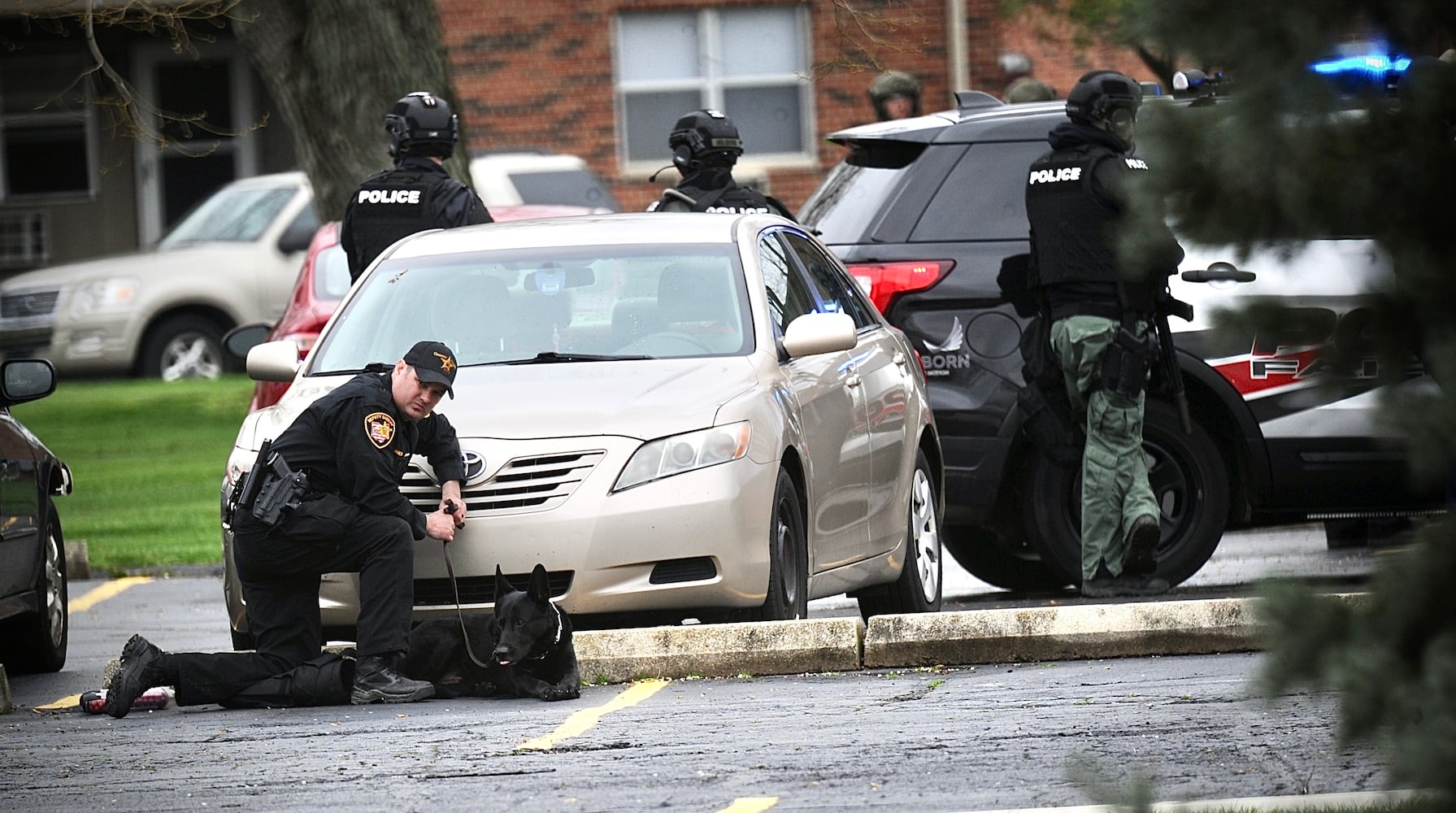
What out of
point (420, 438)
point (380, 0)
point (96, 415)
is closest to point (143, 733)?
point (420, 438)

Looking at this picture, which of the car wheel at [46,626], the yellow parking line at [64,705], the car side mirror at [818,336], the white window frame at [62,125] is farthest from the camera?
the white window frame at [62,125]

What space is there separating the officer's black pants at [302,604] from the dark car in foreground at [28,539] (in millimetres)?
1175

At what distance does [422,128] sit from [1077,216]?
3110 millimetres

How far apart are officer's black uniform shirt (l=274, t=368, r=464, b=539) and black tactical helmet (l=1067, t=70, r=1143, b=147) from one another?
303 cm

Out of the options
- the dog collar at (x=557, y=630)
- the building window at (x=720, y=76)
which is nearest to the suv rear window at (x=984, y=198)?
the dog collar at (x=557, y=630)

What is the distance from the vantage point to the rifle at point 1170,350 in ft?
30.1

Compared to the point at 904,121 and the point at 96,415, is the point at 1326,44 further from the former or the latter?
the point at 96,415

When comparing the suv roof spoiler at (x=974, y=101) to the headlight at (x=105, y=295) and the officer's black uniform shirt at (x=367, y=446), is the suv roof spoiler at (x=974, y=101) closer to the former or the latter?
the officer's black uniform shirt at (x=367, y=446)

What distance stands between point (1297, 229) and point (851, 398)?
5594 mm

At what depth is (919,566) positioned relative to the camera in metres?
9.28

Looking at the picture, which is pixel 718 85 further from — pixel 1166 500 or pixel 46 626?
pixel 46 626

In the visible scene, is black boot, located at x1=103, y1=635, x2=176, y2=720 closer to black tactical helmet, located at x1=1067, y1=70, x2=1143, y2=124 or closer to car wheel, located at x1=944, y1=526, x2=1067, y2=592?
black tactical helmet, located at x1=1067, y1=70, x2=1143, y2=124

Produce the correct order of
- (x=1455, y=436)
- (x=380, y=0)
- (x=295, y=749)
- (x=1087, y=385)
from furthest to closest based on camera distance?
(x=380, y=0), (x=1087, y=385), (x=295, y=749), (x=1455, y=436)

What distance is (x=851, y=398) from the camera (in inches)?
342
